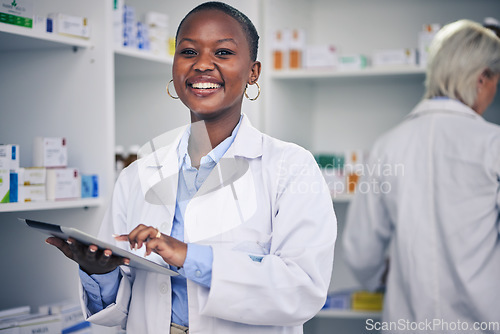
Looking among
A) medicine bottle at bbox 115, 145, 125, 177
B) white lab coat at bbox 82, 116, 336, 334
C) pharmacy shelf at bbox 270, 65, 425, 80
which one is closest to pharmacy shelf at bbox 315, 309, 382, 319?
pharmacy shelf at bbox 270, 65, 425, 80

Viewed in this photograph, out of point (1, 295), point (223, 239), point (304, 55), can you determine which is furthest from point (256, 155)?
point (304, 55)

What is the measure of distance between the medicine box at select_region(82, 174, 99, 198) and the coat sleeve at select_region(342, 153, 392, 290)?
105 centimetres

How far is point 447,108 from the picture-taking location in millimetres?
2154

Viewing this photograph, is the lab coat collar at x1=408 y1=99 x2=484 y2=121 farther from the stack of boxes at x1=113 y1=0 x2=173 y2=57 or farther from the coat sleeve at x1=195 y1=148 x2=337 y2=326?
the coat sleeve at x1=195 y1=148 x2=337 y2=326

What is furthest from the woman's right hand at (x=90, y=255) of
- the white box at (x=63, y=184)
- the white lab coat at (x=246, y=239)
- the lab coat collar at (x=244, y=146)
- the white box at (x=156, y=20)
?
the white box at (x=156, y=20)

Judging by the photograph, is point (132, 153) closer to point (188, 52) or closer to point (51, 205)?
point (51, 205)

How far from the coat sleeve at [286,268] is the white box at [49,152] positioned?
2.54 ft

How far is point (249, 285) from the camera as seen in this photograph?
3.69 feet

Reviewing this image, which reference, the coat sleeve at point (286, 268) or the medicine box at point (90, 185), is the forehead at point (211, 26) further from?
the medicine box at point (90, 185)

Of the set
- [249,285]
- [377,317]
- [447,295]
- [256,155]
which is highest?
[256,155]

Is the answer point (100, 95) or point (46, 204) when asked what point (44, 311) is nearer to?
point (46, 204)

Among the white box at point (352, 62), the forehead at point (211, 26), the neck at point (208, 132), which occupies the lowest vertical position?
the neck at point (208, 132)

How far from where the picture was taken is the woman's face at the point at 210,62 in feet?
3.82

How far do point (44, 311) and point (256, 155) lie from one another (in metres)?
0.93
